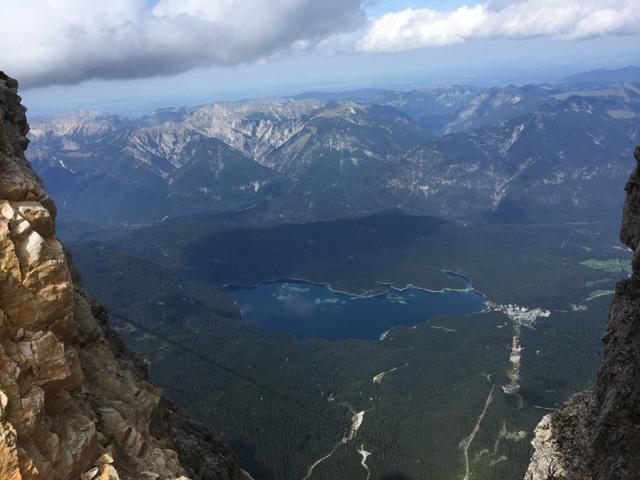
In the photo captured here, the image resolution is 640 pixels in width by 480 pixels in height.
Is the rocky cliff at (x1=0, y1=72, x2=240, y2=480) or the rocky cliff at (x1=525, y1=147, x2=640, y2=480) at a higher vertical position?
the rocky cliff at (x1=0, y1=72, x2=240, y2=480)

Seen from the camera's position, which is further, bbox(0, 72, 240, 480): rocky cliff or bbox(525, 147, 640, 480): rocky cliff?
bbox(525, 147, 640, 480): rocky cliff

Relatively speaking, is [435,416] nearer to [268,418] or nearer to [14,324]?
[268,418]

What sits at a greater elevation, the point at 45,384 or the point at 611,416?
the point at 45,384

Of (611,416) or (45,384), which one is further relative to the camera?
(611,416)

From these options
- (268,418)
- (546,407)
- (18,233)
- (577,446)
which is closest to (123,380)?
(18,233)

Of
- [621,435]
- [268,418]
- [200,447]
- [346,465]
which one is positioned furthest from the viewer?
[268,418]
